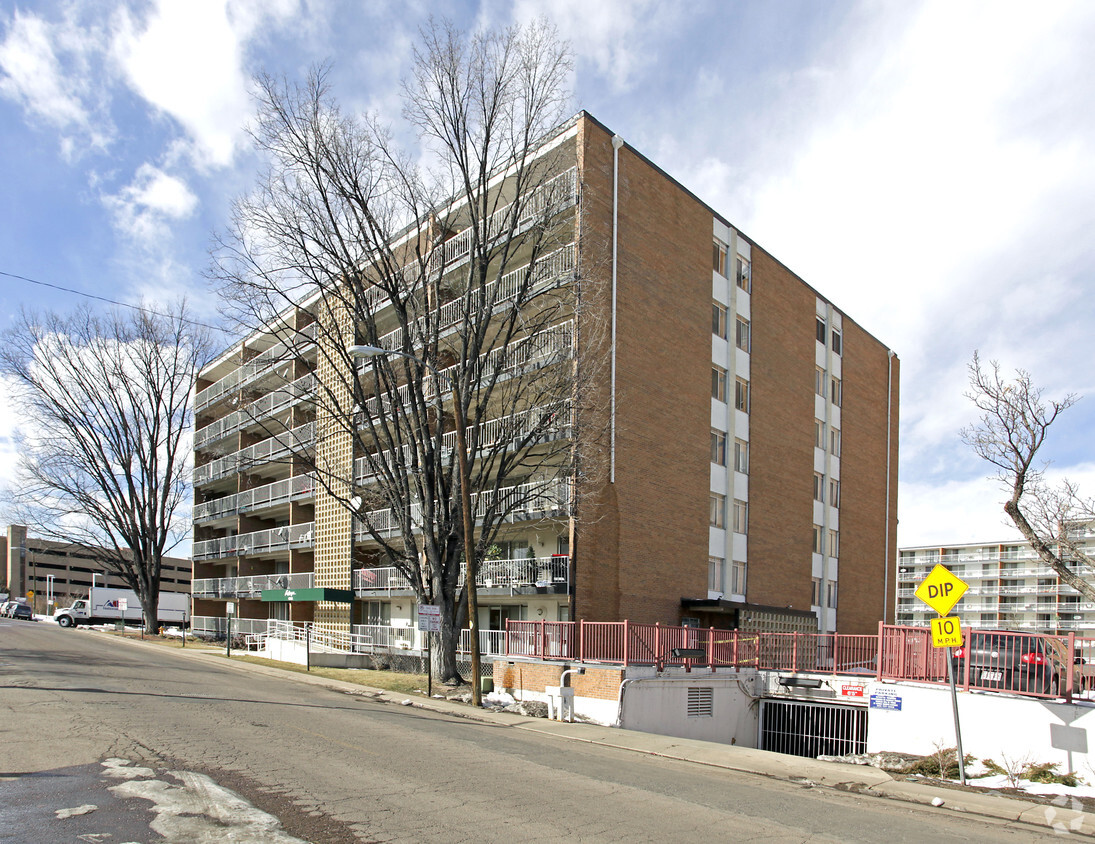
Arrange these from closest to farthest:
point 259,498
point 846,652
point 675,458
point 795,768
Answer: point 795,768, point 846,652, point 675,458, point 259,498

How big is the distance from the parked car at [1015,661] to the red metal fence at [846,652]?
17mm

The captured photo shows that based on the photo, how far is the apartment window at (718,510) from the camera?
32.3 metres

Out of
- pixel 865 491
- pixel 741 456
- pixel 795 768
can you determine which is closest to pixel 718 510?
pixel 741 456

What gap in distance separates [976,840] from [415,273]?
2371 centimetres

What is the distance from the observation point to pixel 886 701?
15500mm

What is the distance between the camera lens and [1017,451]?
25.9 m

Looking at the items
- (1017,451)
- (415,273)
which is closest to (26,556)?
(415,273)

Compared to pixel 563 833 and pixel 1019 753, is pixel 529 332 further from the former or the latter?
pixel 563 833

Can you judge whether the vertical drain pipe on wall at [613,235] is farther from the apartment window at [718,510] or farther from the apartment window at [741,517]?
the apartment window at [741,517]

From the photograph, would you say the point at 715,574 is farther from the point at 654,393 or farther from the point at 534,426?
the point at 534,426

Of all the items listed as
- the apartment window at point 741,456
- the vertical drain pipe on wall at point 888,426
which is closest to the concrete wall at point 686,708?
the apartment window at point 741,456

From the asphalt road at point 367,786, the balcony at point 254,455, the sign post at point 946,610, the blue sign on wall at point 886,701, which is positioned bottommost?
the blue sign on wall at point 886,701

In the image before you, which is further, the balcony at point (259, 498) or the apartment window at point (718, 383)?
the balcony at point (259, 498)

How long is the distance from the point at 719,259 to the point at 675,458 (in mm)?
9301
